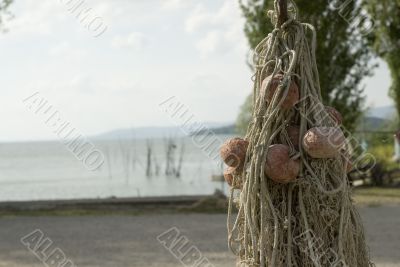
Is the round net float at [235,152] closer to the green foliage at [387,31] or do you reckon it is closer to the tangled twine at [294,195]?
the tangled twine at [294,195]

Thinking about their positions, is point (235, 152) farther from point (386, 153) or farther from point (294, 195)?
point (386, 153)

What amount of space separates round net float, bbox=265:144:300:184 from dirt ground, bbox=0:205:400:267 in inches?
156

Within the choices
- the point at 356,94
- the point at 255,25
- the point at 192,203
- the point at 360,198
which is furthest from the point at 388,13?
the point at 192,203

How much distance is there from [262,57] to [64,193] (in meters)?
22.2

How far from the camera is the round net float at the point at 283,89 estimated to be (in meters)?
3.31

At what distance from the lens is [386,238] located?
8.75 metres

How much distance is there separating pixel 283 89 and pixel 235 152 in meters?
0.41

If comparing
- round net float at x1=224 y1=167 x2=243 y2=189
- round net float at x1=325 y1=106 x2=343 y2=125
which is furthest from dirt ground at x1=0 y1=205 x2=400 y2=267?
round net float at x1=325 y1=106 x2=343 y2=125

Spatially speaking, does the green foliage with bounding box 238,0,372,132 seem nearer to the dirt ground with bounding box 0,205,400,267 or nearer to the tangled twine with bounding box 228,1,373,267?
the dirt ground with bounding box 0,205,400,267

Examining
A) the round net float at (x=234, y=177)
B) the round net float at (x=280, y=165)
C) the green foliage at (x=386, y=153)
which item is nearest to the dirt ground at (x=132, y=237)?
the round net float at (x=234, y=177)

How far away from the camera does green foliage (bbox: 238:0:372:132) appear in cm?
1591

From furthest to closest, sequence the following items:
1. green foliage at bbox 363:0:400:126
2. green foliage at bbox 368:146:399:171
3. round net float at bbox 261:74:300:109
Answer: green foliage at bbox 368:146:399:171, green foliage at bbox 363:0:400:126, round net float at bbox 261:74:300:109

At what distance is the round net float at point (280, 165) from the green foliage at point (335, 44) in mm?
12636

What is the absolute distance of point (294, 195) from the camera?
130 inches
